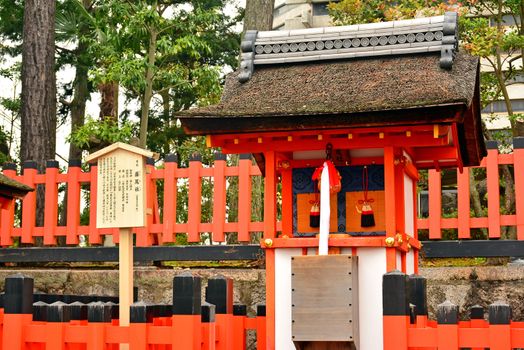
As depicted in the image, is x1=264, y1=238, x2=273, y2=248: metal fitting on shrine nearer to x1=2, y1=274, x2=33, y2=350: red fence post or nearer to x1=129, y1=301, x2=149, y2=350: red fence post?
x1=129, y1=301, x2=149, y2=350: red fence post

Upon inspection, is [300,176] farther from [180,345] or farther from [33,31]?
[33,31]

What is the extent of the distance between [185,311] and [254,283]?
543 cm

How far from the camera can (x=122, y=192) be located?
884 cm

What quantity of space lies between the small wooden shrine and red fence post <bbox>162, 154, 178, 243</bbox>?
406 cm

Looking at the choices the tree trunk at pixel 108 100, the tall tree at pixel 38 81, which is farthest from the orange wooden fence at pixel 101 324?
the tree trunk at pixel 108 100

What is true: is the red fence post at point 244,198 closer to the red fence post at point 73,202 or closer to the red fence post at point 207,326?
the red fence post at point 73,202

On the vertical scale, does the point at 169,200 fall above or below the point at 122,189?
above

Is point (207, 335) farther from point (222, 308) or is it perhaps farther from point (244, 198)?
point (244, 198)

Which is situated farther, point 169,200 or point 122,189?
point 169,200

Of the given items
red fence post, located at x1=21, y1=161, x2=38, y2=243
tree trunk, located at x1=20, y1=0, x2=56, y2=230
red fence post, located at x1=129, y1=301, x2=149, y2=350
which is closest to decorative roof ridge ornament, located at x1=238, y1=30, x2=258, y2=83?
red fence post, located at x1=129, y1=301, x2=149, y2=350

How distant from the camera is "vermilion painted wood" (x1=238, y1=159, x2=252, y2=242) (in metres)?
13.1

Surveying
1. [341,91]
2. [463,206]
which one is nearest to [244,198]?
[463,206]

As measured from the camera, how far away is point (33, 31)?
54.9 feet

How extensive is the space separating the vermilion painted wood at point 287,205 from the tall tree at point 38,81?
799 centimetres
